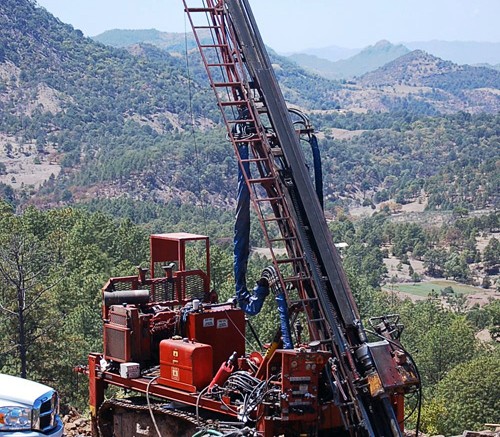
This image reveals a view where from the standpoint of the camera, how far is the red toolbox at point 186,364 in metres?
14.9

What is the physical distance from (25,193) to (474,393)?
120 metres

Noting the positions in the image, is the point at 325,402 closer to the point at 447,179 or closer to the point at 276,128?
the point at 276,128

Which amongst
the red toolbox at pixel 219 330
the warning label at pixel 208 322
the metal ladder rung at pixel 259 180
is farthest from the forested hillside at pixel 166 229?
the warning label at pixel 208 322

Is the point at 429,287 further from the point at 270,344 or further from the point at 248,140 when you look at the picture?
the point at 248,140

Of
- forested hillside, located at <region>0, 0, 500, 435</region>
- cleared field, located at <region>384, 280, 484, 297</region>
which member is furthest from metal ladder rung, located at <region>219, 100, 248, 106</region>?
cleared field, located at <region>384, 280, 484, 297</region>

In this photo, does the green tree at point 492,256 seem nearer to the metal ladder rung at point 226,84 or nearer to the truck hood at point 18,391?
the metal ladder rung at point 226,84

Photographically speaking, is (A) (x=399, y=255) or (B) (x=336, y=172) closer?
(A) (x=399, y=255)

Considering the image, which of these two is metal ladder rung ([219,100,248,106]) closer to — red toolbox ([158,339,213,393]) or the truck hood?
red toolbox ([158,339,213,393])

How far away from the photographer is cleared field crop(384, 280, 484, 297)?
101m

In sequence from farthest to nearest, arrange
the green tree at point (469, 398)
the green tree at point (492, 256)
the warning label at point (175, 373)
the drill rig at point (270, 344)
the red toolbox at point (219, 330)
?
the green tree at point (492, 256) → the green tree at point (469, 398) → the red toolbox at point (219, 330) → the warning label at point (175, 373) → the drill rig at point (270, 344)

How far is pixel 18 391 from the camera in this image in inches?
380

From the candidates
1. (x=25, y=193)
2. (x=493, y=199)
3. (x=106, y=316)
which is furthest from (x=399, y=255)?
(x=106, y=316)

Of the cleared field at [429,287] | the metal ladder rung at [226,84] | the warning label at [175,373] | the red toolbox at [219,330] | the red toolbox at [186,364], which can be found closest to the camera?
the red toolbox at [186,364]

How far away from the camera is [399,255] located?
4783 inches
